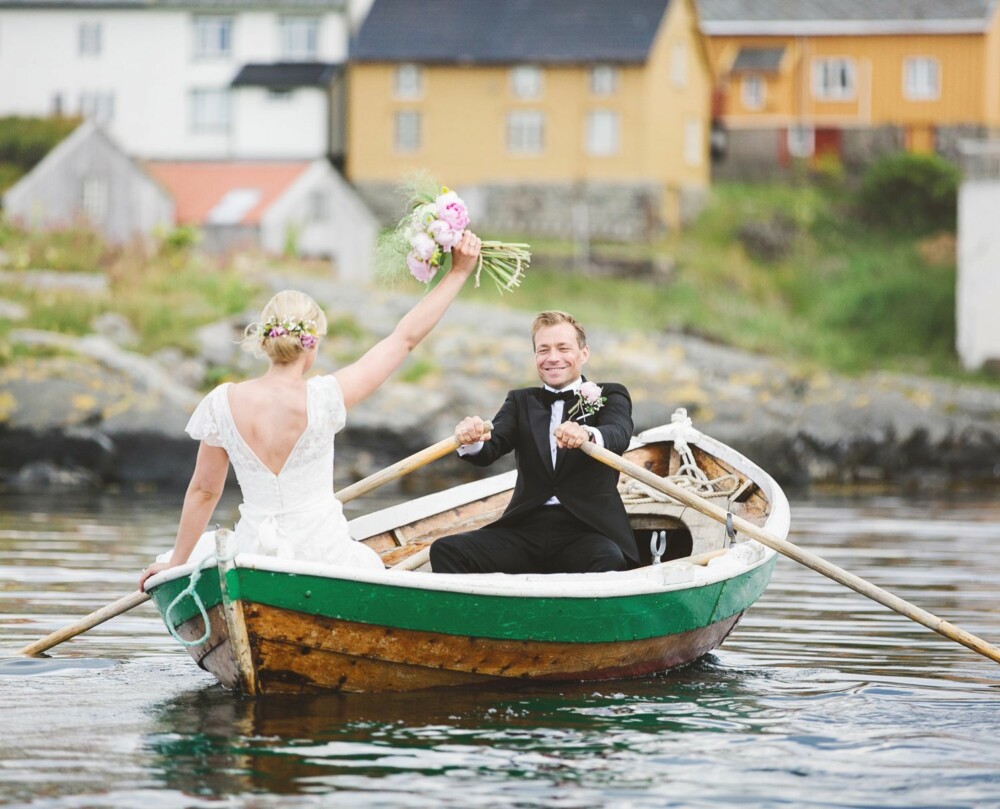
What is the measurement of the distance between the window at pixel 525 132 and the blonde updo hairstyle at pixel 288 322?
36.4 meters

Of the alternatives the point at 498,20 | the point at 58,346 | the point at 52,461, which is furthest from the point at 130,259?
the point at 498,20

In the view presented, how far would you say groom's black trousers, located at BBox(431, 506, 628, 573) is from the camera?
27.3 ft

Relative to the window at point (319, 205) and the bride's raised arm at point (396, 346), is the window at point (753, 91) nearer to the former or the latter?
the window at point (319, 205)

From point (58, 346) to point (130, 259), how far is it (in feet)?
24.0

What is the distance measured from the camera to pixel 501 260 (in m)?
8.34

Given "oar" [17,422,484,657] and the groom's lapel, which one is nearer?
"oar" [17,422,484,657]

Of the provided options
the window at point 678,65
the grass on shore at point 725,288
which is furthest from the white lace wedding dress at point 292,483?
the window at point 678,65

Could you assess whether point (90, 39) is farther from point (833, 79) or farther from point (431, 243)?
point (431, 243)

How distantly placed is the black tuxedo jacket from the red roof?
32.7 metres

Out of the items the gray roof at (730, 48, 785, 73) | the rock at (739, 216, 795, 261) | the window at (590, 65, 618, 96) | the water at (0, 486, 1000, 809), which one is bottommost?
the water at (0, 486, 1000, 809)

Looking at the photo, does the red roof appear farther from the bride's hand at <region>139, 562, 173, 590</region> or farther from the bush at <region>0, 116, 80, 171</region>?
the bride's hand at <region>139, 562, 173, 590</region>

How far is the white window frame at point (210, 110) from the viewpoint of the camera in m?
43.8

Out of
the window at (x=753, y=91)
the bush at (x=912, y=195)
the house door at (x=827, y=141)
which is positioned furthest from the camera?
the window at (x=753, y=91)

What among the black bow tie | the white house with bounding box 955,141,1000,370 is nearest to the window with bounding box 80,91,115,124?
the white house with bounding box 955,141,1000,370
